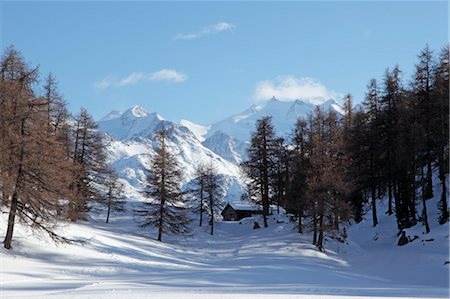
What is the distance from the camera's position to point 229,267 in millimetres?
26844

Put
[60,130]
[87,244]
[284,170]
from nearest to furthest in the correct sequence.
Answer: [87,244], [60,130], [284,170]

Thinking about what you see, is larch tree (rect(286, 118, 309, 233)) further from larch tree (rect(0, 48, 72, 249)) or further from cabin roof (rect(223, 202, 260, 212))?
cabin roof (rect(223, 202, 260, 212))

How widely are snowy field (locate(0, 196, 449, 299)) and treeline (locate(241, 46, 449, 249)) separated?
2.46 metres

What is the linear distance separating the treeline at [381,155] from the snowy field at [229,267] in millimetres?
2465

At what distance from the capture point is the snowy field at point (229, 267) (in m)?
15.1

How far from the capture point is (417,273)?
83.0 ft

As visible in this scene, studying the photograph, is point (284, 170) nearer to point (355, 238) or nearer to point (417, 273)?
point (355, 238)

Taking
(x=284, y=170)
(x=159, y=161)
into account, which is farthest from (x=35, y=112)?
(x=284, y=170)

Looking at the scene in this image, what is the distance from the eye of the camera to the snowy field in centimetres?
1512

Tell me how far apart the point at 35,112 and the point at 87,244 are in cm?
935

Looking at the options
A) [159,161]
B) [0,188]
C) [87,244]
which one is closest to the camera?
[0,188]

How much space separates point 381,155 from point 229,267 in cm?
1837

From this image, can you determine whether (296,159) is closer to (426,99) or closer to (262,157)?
(262,157)

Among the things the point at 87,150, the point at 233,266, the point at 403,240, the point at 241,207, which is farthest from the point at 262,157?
the point at 241,207
